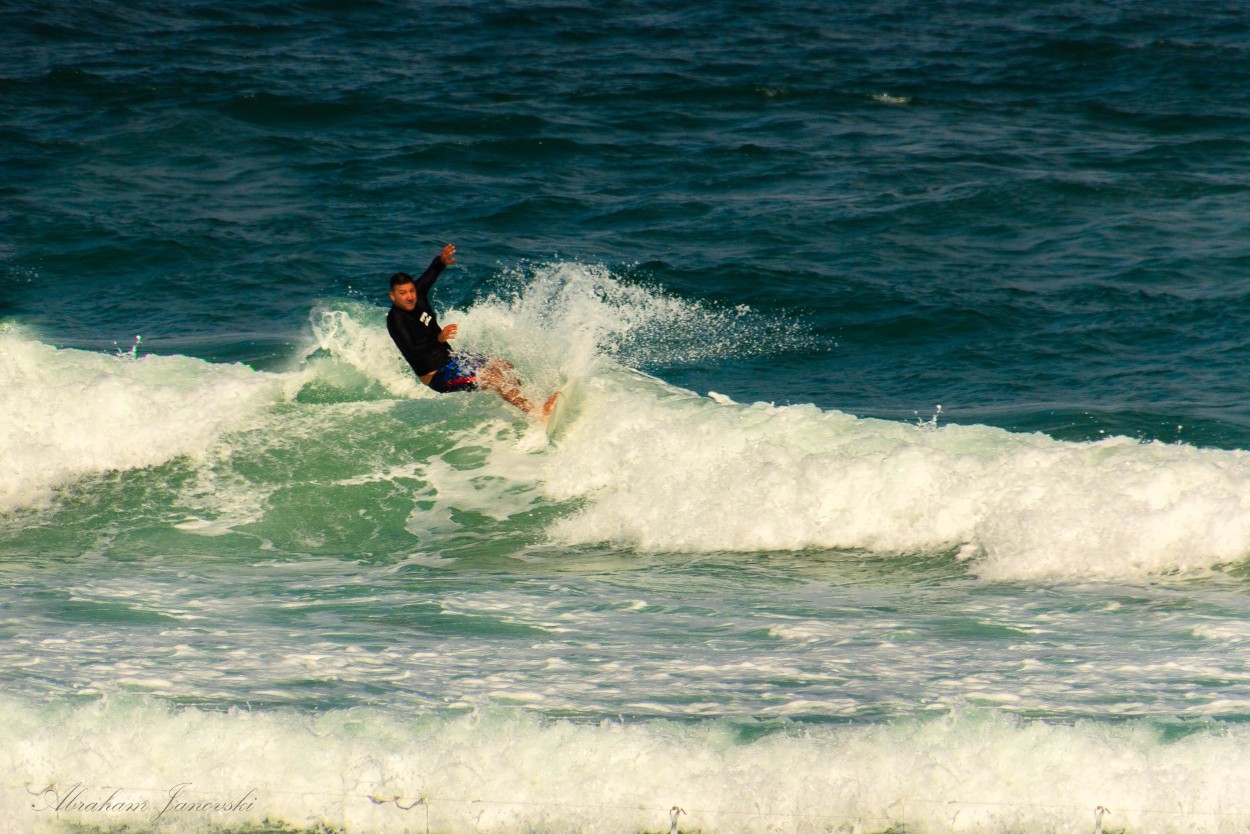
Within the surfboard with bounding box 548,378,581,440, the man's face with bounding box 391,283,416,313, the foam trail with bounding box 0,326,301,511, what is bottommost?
the foam trail with bounding box 0,326,301,511

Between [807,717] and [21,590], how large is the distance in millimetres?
4693

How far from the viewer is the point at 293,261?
16281 mm

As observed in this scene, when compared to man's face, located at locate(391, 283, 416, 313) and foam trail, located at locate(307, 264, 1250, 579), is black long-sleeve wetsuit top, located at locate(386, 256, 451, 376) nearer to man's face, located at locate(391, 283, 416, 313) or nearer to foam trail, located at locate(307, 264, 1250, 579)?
man's face, located at locate(391, 283, 416, 313)

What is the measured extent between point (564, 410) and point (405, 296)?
162 centimetres

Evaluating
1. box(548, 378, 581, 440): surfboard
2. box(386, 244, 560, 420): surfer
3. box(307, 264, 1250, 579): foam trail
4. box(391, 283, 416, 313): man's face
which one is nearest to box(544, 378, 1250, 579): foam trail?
box(307, 264, 1250, 579): foam trail

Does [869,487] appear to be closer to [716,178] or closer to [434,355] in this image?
[434,355]

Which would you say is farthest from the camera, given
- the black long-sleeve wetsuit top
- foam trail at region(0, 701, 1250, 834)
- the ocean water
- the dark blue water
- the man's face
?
the dark blue water

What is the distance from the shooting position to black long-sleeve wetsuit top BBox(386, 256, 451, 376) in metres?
11.0

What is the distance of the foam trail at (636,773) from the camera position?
16.7 ft

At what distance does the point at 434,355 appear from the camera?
11133 millimetres

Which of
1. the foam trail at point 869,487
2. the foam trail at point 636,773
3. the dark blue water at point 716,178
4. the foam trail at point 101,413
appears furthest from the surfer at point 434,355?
the foam trail at point 636,773

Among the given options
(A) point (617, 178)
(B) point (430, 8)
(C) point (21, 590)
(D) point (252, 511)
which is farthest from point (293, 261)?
(B) point (430, 8)

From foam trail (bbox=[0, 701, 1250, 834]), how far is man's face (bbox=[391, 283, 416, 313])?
581 cm

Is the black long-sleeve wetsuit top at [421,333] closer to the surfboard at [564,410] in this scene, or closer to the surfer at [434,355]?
the surfer at [434,355]
